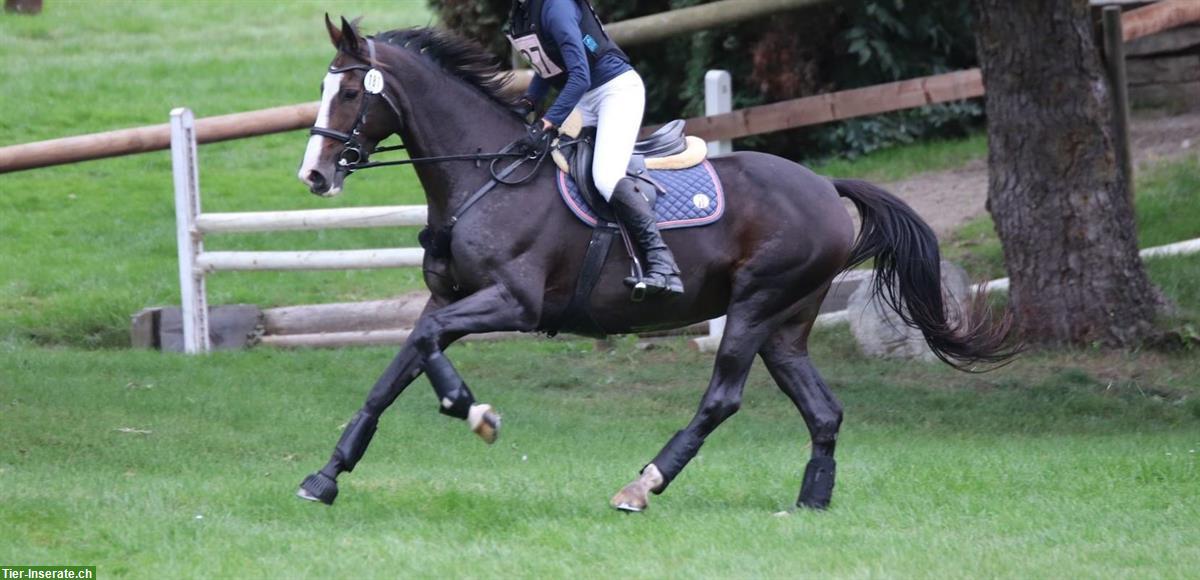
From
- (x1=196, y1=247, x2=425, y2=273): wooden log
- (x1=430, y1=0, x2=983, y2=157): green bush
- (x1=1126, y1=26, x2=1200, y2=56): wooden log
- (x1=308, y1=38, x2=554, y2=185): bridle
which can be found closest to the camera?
(x1=308, y1=38, x2=554, y2=185): bridle

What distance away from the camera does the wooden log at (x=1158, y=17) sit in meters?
13.4

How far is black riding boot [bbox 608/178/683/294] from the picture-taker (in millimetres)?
7016

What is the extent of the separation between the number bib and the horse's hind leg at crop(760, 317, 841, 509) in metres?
1.72

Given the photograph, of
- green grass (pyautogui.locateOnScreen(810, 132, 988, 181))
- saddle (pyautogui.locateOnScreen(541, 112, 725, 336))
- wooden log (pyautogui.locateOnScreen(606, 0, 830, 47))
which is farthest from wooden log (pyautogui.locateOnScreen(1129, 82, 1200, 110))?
saddle (pyautogui.locateOnScreen(541, 112, 725, 336))

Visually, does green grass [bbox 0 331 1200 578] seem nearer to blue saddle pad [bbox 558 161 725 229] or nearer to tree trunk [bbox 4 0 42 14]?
blue saddle pad [bbox 558 161 725 229]

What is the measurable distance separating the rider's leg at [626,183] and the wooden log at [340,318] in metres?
6.00

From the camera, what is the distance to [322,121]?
22.6 feet

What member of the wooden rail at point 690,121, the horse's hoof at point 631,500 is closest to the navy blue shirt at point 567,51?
the horse's hoof at point 631,500

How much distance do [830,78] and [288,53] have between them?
12.4 m

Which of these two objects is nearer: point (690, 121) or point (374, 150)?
point (374, 150)

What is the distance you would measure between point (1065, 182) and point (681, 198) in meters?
5.29

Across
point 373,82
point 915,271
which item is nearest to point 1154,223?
point 915,271

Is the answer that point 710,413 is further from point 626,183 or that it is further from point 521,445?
point 521,445

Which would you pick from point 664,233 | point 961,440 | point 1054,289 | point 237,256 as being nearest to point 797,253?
point 664,233
